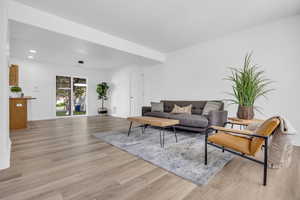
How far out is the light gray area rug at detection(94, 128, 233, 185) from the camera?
1.70m

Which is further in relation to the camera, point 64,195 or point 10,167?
point 10,167

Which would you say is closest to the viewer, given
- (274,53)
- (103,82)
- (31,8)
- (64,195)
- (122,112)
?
(64,195)

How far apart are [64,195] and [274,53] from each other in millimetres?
4423

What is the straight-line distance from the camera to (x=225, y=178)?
5.24 feet

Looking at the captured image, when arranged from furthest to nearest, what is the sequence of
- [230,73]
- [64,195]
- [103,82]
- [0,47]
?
[103,82] < [230,73] < [0,47] < [64,195]

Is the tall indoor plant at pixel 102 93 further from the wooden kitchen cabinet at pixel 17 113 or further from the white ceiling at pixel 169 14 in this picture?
the white ceiling at pixel 169 14

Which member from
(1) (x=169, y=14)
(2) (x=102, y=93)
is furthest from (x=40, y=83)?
(1) (x=169, y=14)

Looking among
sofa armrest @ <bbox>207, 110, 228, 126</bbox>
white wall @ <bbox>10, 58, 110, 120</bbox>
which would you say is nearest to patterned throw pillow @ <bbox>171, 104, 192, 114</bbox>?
sofa armrest @ <bbox>207, 110, 228, 126</bbox>

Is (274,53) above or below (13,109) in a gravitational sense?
above

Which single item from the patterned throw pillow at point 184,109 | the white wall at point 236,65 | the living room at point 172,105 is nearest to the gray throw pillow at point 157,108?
the living room at point 172,105

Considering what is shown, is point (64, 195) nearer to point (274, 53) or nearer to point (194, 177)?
point (194, 177)

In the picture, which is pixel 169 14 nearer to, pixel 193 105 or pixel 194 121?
pixel 194 121

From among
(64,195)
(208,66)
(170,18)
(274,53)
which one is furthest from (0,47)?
(274,53)

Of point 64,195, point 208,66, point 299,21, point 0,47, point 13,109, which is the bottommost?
point 64,195
